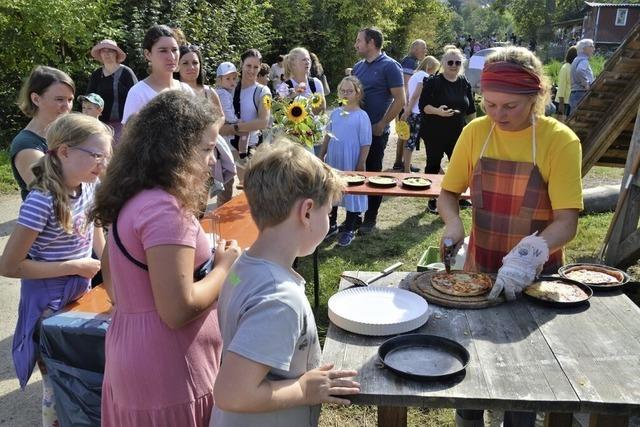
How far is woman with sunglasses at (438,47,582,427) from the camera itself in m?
2.15

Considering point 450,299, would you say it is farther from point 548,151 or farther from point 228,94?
point 228,94

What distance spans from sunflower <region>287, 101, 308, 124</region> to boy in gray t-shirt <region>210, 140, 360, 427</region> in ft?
9.38

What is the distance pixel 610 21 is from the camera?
53.2m

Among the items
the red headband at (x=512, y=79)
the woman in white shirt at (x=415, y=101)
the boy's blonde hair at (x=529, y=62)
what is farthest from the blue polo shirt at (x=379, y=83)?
the red headband at (x=512, y=79)

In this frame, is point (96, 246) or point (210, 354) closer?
point (210, 354)

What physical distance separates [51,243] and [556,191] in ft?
7.26

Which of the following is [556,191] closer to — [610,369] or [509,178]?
[509,178]

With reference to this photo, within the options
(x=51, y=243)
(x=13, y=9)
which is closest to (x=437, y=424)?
(x=51, y=243)

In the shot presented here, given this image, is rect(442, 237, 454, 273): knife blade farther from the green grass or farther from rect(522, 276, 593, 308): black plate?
the green grass

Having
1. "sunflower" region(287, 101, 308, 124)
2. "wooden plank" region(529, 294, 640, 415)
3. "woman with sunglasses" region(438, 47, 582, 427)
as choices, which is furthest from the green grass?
"wooden plank" region(529, 294, 640, 415)

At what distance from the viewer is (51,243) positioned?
2.40m

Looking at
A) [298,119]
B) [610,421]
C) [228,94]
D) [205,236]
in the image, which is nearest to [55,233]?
[205,236]

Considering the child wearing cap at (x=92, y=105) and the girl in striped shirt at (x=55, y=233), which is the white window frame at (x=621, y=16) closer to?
the child wearing cap at (x=92, y=105)

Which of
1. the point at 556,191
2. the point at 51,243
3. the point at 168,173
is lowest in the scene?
the point at 51,243
